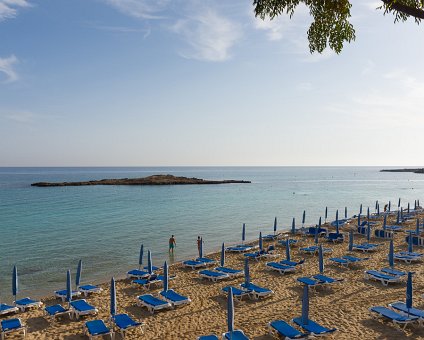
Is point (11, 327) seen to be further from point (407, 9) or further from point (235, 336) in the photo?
point (407, 9)

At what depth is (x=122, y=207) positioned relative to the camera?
4931 cm

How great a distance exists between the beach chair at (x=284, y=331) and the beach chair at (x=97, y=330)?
4.39 m

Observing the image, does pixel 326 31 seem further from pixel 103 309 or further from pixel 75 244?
pixel 75 244

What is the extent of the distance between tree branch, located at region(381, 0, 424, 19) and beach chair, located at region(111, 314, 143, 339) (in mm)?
9553

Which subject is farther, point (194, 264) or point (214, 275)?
point (194, 264)

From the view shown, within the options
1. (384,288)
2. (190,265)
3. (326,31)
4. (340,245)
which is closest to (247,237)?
(340,245)

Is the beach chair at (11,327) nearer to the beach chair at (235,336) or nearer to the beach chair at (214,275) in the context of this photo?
the beach chair at (235,336)

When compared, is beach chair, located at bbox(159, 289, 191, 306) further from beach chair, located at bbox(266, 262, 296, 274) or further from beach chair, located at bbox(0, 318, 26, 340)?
beach chair, located at bbox(266, 262, 296, 274)

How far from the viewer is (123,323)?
34.2ft

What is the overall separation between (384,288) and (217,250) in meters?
11.8

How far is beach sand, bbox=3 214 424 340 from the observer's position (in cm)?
1066

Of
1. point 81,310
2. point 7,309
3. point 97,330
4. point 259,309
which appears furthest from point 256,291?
point 7,309

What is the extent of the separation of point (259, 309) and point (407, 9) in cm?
964

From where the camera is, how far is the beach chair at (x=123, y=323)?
10.3 metres
